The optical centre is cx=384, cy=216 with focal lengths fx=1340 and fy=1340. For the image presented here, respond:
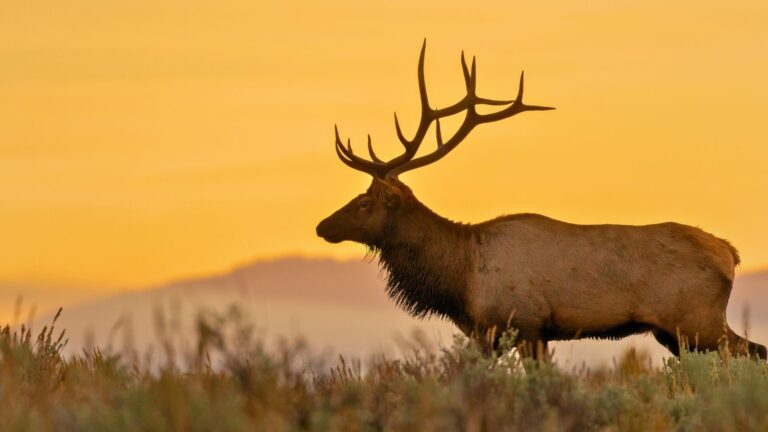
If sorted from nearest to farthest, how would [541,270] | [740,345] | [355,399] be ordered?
1. [355,399]
2. [541,270]
3. [740,345]

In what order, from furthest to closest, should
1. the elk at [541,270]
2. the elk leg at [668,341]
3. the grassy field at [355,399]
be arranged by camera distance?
the elk leg at [668,341] → the elk at [541,270] → the grassy field at [355,399]

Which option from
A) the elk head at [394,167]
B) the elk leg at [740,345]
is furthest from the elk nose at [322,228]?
the elk leg at [740,345]

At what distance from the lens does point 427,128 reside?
41.3 feet

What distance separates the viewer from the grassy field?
5.87m

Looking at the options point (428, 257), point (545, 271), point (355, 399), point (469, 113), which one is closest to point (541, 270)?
point (545, 271)

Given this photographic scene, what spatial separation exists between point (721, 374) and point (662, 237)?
90.6 inches

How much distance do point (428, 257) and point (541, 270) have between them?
105cm

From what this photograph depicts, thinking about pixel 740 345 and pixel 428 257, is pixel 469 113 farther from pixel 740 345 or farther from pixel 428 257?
pixel 740 345

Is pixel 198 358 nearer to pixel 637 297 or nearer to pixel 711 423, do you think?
pixel 711 423

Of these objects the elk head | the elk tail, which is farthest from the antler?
the elk tail

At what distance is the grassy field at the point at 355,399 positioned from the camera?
19.2 ft

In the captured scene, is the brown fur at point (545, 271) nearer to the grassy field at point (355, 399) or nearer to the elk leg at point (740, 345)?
the elk leg at point (740, 345)

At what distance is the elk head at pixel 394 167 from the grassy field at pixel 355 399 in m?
3.56

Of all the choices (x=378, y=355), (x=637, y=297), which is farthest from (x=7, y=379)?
(x=637, y=297)
